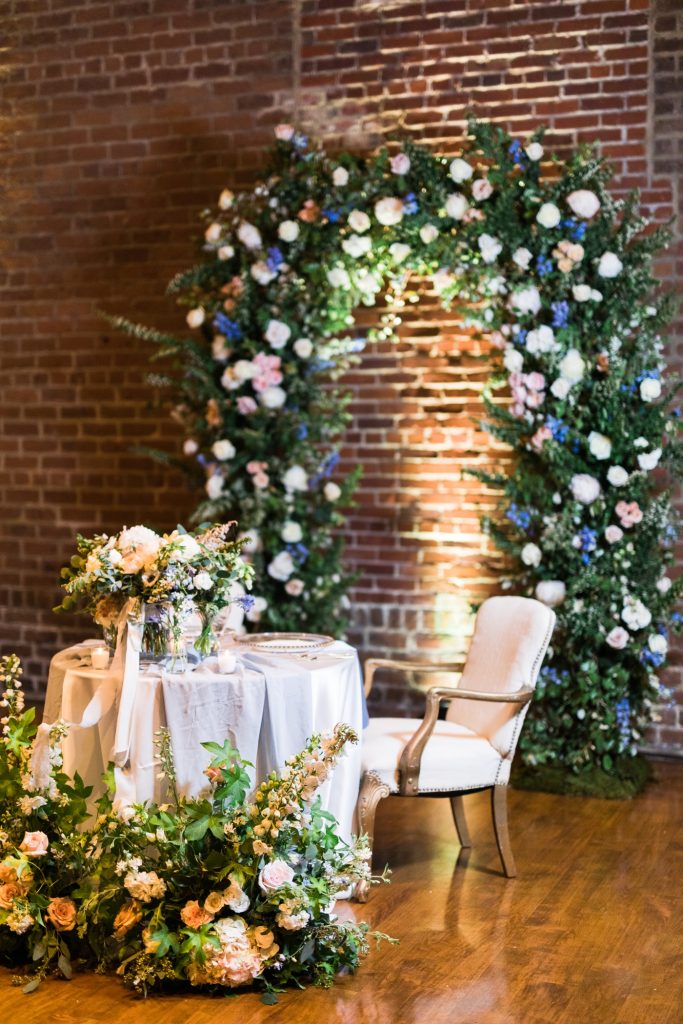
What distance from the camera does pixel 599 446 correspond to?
5.43 m

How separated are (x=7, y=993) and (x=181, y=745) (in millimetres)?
773

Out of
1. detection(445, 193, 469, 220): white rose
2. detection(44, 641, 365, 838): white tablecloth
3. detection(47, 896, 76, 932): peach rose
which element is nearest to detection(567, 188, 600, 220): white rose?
detection(445, 193, 469, 220): white rose

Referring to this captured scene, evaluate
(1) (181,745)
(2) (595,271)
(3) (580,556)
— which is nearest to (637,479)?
(3) (580,556)

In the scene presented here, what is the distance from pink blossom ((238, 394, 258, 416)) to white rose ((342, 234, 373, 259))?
0.77 meters

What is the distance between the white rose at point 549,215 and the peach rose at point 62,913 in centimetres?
329

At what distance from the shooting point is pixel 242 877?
11.4 feet

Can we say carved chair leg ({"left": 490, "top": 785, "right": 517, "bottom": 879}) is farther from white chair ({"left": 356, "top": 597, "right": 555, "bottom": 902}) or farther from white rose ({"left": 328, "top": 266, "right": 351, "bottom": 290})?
white rose ({"left": 328, "top": 266, "right": 351, "bottom": 290})

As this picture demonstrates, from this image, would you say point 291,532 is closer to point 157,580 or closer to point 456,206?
point 456,206

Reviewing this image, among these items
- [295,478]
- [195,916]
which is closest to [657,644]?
[295,478]

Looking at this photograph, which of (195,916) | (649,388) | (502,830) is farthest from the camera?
(649,388)

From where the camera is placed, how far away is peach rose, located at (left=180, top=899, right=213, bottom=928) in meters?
3.45

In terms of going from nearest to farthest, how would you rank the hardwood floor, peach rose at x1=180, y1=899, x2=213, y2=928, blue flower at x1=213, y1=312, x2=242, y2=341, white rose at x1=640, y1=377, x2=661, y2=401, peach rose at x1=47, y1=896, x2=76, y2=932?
1. the hardwood floor
2. peach rose at x1=180, y1=899, x2=213, y2=928
3. peach rose at x1=47, y1=896, x2=76, y2=932
4. white rose at x1=640, y1=377, x2=661, y2=401
5. blue flower at x1=213, y1=312, x2=242, y2=341

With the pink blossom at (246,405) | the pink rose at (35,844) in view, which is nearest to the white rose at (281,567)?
the pink blossom at (246,405)

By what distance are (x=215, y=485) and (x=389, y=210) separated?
139 cm
